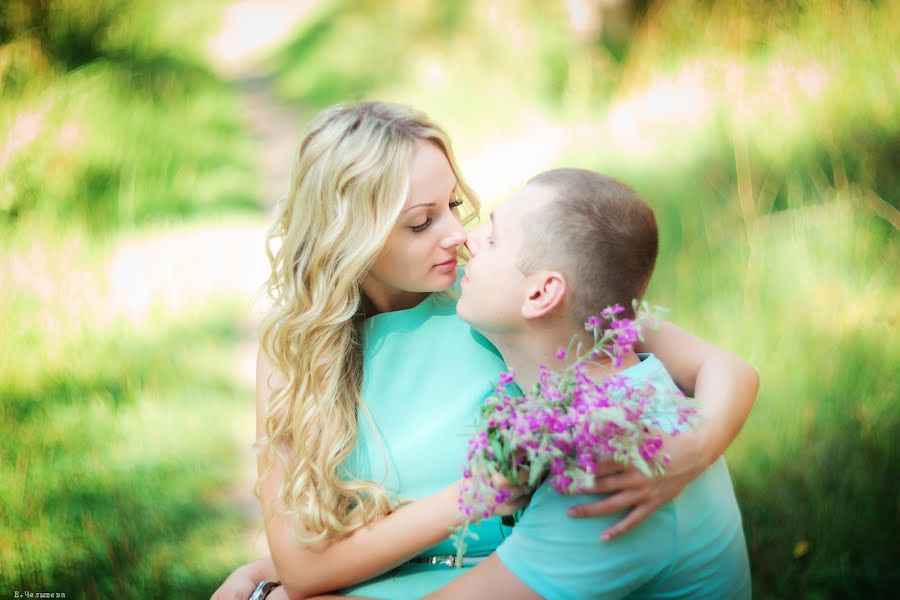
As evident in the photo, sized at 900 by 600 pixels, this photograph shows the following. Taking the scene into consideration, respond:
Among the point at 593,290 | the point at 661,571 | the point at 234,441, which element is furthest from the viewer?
the point at 234,441

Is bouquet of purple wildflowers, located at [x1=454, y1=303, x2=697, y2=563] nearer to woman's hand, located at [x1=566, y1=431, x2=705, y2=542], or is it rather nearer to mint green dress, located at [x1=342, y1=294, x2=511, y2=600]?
woman's hand, located at [x1=566, y1=431, x2=705, y2=542]

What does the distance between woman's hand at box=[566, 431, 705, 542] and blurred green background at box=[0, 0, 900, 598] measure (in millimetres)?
1804

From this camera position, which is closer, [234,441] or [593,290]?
[593,290]

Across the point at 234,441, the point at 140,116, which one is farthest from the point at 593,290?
the point at 140,116

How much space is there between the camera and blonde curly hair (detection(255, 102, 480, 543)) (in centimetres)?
236

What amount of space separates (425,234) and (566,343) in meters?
0.54

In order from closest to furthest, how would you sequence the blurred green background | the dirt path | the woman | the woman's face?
1. the woman
2. the woman's face
3. the blurred green background
4. the dirt path

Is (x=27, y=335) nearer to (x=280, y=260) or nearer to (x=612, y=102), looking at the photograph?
(x=280, y=260)

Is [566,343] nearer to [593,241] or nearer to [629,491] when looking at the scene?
[593,241]

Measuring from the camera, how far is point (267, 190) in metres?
4.95

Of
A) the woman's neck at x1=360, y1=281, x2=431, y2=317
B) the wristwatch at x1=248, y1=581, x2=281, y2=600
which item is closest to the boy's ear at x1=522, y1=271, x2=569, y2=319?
the woman's neck at x1=360, y1=281, x2=431, y2=317

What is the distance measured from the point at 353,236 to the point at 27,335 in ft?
8.31

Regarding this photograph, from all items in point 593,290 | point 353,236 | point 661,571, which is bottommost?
point 661,571

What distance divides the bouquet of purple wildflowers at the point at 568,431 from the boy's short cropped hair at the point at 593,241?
0.21m
